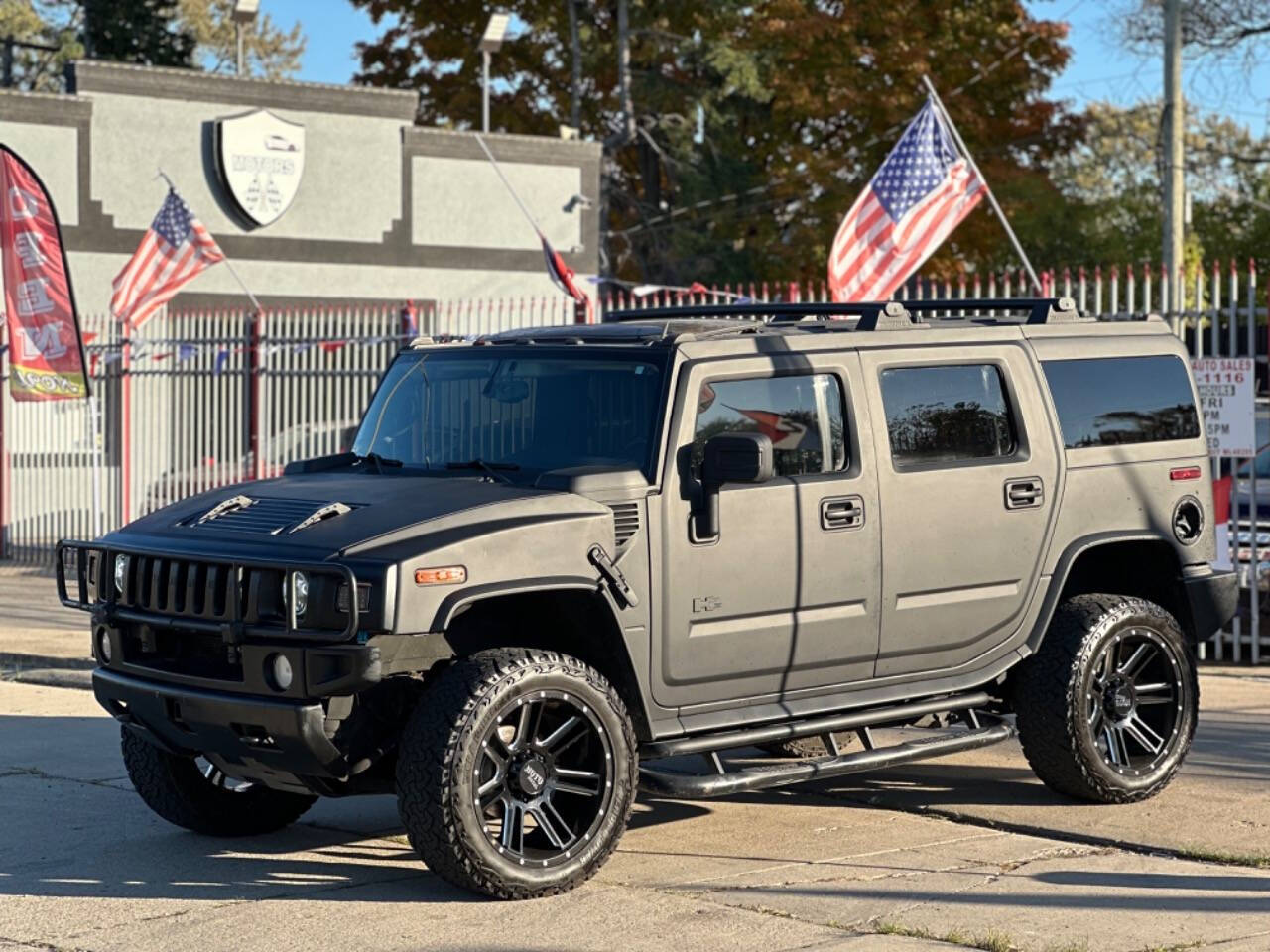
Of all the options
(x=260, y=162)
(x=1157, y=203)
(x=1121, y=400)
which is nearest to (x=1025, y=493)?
(x=1121, y=400)

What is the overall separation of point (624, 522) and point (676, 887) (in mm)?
1294

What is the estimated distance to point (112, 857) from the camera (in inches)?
296

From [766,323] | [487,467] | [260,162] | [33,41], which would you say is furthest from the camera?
[33,41]

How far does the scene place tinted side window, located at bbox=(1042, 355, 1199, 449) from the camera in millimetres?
8531

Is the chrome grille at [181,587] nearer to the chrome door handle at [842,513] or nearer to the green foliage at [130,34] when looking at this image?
the chrome door handle at [842,513]

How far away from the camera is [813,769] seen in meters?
7.46

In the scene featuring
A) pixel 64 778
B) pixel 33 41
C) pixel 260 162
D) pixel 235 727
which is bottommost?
pixel 64 778

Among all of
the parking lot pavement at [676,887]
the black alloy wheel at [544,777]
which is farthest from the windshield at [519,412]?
the parking lot pavement at [676,887]

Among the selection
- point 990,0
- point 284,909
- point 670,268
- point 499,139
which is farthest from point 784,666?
point 670,268

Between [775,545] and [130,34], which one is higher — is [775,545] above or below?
below

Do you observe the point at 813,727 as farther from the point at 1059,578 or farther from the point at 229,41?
the point at 229,41

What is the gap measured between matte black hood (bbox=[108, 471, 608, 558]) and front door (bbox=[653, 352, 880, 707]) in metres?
0.49

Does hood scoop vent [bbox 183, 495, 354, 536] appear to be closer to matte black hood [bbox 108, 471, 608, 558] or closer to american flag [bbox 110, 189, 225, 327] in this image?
matte black hood [bbox 108, 471, 608, 558]

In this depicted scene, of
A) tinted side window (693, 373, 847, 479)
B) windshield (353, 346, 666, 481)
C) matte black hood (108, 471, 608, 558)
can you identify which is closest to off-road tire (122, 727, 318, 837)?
matte black hood (108, 471, 608, 558)
